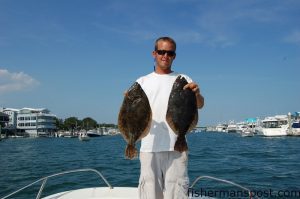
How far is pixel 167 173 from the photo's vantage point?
4215 mm

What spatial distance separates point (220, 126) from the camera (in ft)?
616

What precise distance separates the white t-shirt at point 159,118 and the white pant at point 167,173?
0.33ft

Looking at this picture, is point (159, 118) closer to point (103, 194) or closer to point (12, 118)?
point (103, 194)

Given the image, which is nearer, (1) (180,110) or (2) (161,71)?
(1) (180,110)

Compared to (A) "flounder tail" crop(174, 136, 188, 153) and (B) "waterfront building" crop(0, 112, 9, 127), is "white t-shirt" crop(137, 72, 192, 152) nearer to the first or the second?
(A) "flounder tail" crop(174, 136, 188, 153)

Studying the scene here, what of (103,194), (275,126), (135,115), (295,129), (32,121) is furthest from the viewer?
(32,121)

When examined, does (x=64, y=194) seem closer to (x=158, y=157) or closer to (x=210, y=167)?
(x=158, y=157)

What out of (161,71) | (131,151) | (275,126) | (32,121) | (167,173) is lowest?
(275,126)

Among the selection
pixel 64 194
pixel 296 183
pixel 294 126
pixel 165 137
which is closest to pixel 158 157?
pixel 165 137

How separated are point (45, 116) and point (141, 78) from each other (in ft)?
412

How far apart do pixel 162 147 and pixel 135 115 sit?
52cm

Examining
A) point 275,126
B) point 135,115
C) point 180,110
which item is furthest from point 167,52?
point 275,126

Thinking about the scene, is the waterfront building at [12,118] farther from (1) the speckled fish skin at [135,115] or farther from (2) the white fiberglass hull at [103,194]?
(1) the speckled fish skin at [135,115]

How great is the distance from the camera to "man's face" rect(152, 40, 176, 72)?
4191 mm
